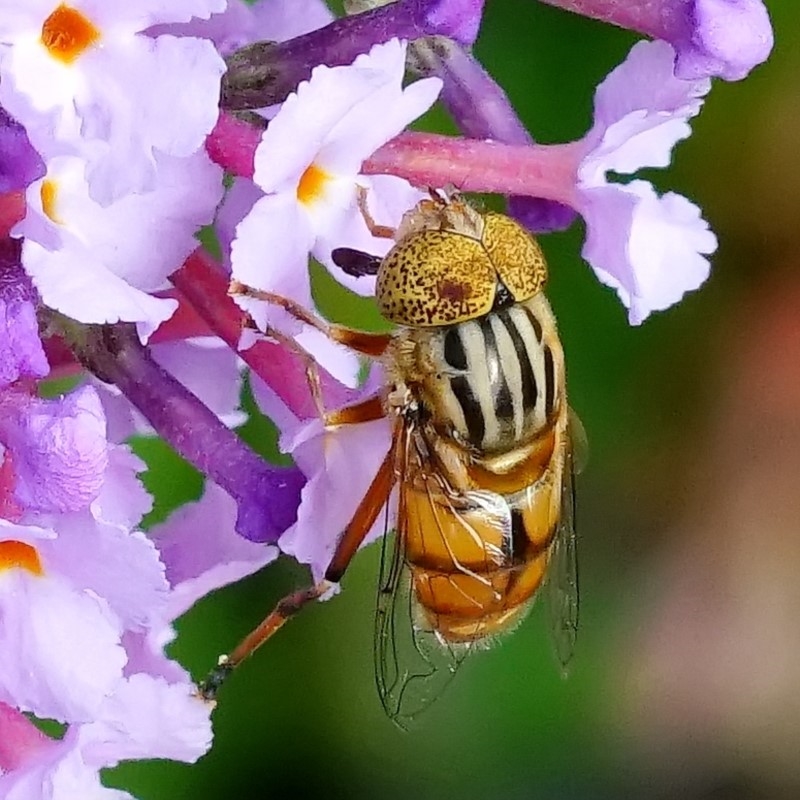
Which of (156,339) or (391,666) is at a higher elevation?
(156,339)

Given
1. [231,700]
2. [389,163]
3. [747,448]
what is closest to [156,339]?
[389,163]

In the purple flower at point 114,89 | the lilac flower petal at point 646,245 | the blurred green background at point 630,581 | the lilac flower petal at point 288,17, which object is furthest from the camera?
the blurred green background at point 630,581

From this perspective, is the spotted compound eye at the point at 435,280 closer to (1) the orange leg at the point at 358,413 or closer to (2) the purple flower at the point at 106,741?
(1) the orange leg at the point at 358,413

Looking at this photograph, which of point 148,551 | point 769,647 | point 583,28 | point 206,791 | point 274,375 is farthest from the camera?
point 769,647

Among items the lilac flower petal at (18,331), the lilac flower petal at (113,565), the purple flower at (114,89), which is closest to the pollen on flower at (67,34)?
the purple flower at (114,89)

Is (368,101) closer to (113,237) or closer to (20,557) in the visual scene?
(113,237)

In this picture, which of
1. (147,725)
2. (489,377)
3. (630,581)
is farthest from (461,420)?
(630,581)

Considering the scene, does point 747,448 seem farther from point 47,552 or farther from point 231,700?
point 47,552
